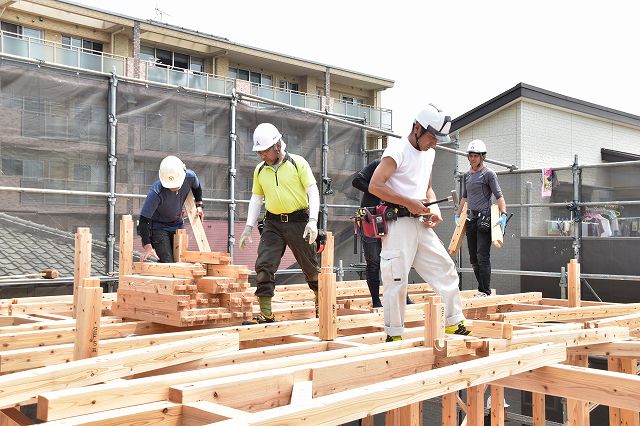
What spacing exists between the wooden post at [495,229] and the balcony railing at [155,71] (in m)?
12.6

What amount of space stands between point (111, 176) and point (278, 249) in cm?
400

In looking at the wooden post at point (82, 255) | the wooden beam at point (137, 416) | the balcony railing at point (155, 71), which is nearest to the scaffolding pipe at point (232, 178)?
the wooden post at point (82, 255)

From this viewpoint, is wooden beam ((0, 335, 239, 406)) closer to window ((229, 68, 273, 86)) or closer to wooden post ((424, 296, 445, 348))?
wooden post ((424, 296, 445, 348))

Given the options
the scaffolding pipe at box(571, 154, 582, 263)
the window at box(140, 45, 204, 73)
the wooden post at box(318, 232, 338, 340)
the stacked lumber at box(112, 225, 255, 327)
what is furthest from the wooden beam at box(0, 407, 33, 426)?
the window at box(140, 45, 204, 73)

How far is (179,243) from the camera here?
796cm

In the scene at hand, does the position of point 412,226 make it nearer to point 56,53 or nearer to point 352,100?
point 56,53

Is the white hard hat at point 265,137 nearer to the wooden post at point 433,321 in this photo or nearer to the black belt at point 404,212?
the black belt at point 404,212

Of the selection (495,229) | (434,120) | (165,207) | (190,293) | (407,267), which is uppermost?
(434,120)

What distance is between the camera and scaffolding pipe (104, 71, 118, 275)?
9.66 meters

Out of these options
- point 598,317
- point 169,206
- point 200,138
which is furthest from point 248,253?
point 598,317

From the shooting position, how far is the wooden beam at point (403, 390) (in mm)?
3016

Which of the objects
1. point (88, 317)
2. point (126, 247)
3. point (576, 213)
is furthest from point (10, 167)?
point (576, 213)

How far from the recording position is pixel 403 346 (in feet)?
16.6

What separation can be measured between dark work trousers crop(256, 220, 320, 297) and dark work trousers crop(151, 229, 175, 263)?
1979 millimetres
